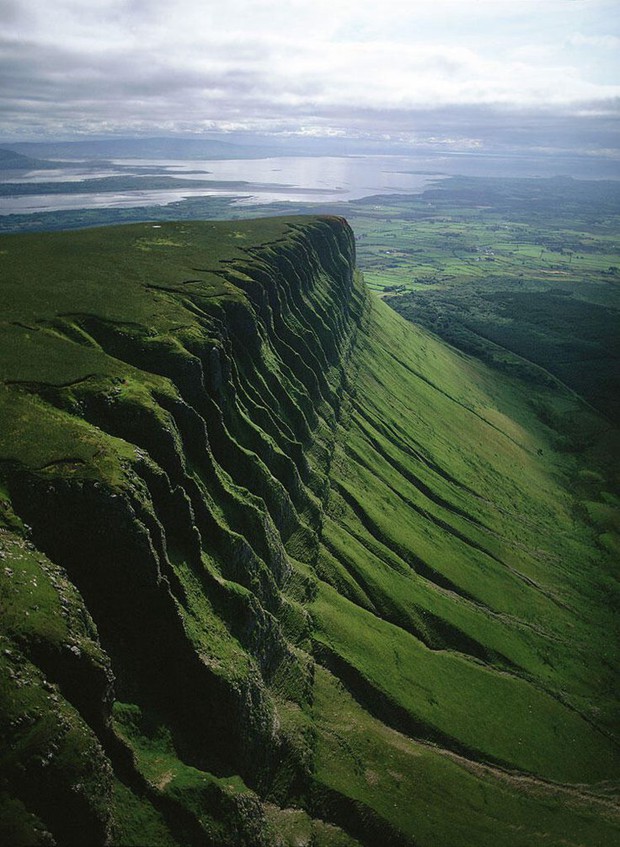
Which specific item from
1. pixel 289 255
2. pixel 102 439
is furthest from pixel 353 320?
pixel 102 439

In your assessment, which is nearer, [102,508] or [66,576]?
[66,576]

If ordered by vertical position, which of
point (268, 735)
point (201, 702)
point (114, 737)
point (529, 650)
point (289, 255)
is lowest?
point (529, 650)

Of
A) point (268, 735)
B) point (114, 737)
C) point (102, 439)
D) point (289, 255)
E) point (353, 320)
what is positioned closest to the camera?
point (114, 737)

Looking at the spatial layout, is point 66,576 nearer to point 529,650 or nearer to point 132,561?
point 132,561

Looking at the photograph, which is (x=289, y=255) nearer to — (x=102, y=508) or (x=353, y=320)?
(x=353, y=320)

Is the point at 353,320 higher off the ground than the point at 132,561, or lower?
higher

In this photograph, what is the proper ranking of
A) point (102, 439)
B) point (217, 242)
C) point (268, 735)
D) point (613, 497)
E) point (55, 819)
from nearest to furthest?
point (55, 819) < point (102, 439) < point (268, 735) < point (217, 242) < point (613, 497)
